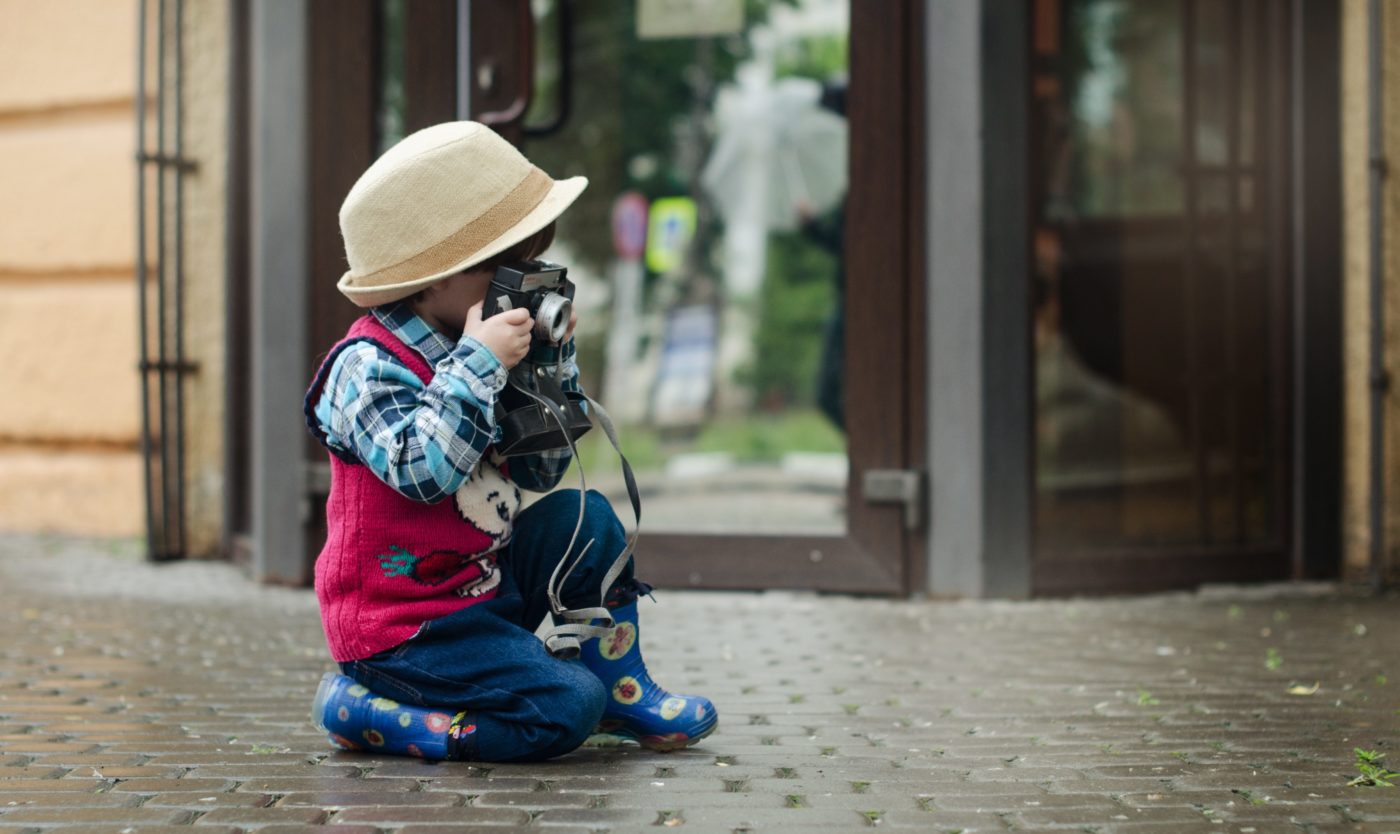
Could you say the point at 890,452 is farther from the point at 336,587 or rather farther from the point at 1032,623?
the point at 336,587

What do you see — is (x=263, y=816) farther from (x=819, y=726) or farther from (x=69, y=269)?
(x=69, y=269)

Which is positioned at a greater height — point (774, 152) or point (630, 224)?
point (774, 152)

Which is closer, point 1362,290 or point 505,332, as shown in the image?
point 505,332

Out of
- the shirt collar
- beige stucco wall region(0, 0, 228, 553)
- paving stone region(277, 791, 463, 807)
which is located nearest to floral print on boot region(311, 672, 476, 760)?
paving stone region(277, 791, 463, 807)

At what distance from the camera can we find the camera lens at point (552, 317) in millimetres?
2898

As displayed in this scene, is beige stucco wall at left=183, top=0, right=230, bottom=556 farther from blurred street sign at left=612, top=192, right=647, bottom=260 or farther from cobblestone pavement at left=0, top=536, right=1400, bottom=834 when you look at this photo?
blurred street sign at left=612, top=192, right=647, bottom=260

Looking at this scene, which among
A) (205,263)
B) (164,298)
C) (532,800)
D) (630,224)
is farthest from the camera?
(630,224)

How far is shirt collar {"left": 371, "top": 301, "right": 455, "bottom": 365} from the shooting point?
9.69 feet

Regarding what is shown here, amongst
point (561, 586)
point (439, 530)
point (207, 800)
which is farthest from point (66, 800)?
point (561, 586)

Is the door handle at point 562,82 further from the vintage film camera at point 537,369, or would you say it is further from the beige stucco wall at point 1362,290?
the beige stucco wall at point 1362,290

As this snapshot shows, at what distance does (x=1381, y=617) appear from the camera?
16.6ft

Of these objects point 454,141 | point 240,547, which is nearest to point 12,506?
point 240,547

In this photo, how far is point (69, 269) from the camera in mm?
7750

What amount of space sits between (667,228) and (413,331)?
1195 cm
